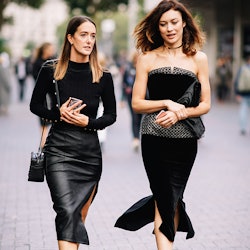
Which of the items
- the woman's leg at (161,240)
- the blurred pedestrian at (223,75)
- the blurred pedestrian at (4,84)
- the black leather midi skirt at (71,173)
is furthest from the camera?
the blurred pedestrian at (223,75)

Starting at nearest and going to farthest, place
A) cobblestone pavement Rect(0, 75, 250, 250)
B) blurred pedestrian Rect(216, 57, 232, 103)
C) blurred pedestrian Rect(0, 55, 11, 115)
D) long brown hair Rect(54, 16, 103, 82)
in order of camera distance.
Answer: long brown hair Rect(54, 16, 103, 82) < cobblestone pavement Rect(0, 75, 250, 250) < blurred pedestrian Rect(0, 55, 11, 115) < blurred pedestrian Rect(216, 57, 232, 103)

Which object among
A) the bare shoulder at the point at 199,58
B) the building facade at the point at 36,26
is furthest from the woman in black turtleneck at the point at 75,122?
the building facade at the point at 36,26

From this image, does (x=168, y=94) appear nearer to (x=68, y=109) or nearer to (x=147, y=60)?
(x=147, y=60)

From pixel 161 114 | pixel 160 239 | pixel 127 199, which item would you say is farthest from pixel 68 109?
pixel 127 199

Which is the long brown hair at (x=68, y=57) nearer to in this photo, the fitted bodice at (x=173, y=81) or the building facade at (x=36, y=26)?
the fitted bodice at (x=173, y=81)

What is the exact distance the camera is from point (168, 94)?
15.7 feet

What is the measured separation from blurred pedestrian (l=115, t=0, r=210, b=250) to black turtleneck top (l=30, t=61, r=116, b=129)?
230 mm

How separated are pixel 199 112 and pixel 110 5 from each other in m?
37.8

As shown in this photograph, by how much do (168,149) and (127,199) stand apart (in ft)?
11.4

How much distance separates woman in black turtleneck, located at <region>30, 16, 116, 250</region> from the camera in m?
4.63

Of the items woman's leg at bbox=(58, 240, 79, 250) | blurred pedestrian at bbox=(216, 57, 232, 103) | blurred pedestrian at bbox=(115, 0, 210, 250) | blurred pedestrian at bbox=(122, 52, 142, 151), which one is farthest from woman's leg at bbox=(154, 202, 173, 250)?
blurred pedestrian at bbox=(216, 57, 232, 103)

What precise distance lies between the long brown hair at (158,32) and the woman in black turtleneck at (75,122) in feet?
1.12

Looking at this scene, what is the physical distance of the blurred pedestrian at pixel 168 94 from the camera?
4770 millimetres

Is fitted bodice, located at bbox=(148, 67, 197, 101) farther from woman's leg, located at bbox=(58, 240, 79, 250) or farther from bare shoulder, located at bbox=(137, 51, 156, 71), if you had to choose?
woman's leg, located at bbox=(58, 240, 79, 250)
